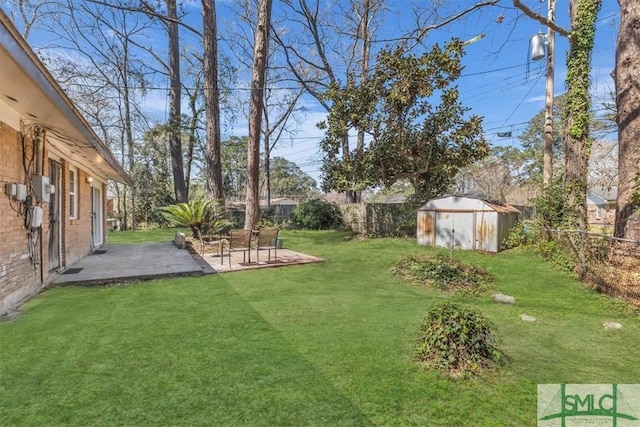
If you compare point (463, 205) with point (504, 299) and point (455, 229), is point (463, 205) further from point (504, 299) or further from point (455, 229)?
point (504, 299)

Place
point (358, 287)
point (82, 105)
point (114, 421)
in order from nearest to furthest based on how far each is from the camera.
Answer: point (114, 421) < point (358, 287) < point (82, 105)

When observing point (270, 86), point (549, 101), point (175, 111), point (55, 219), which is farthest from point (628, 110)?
point (270, 86)

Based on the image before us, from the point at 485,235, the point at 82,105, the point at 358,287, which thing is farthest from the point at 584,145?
the point at 82,105

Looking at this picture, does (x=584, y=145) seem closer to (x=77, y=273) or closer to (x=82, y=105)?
(x=77, y=273)

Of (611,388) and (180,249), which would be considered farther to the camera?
(180,249)

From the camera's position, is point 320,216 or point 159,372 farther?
point 320,216

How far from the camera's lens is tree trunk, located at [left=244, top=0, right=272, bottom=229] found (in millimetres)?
10938

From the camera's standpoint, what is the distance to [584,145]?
9.02m

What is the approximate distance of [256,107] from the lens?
11094 millimetres

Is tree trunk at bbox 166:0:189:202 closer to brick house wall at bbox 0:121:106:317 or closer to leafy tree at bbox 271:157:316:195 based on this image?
brick house wall at bbox 0:121:106:317

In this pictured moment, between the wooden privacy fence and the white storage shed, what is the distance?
1.63 meters

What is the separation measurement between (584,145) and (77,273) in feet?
39.4

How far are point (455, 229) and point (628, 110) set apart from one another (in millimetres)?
5215

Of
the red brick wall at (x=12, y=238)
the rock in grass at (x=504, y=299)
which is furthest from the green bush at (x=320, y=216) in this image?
the red brick wall at (x=12, y=238)
